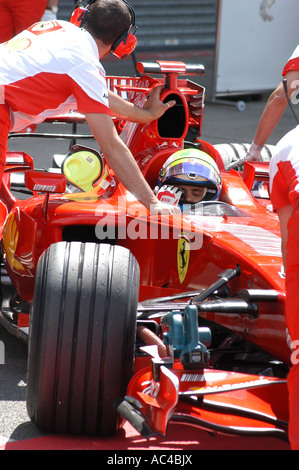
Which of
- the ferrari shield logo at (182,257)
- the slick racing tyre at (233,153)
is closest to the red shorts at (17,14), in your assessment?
the slick racing tyre at (233,153)

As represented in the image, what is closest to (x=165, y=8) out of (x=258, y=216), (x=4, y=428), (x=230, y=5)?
(x=230, y=5)

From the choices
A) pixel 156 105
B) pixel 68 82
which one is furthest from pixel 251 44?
pixel 68 82

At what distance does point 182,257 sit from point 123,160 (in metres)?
0.53

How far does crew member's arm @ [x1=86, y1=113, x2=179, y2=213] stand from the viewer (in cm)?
348

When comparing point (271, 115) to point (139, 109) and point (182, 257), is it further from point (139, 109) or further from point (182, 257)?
point (182, 257)

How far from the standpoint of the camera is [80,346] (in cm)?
272

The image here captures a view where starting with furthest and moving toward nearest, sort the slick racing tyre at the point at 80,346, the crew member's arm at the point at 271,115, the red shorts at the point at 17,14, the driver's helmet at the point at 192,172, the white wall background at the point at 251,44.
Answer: the white wall background at the point at 251,44 < the red shorts at the point at 17,14 < the crew member's arm at the point at 271,115 < the driver's helmet at the point at 192,172 < the slick racing tyre at the point at 80,346

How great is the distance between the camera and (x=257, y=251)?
321cm

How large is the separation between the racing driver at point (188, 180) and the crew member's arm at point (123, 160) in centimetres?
41

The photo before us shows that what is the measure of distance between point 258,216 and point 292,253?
4.80ft

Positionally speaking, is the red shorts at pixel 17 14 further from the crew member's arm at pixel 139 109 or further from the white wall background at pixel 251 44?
the white wall background at pixel 251 44

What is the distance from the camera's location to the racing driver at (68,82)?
137 inches
